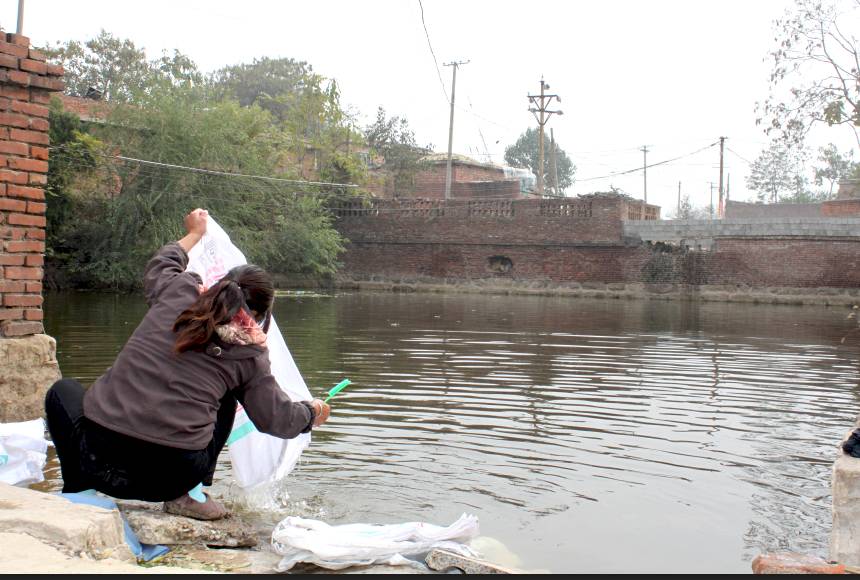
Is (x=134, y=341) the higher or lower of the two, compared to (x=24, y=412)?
higher

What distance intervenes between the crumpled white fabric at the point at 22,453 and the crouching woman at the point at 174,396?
1125 millimetres

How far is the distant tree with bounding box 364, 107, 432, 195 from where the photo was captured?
46.4 metres

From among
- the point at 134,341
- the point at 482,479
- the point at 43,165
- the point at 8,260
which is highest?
the point at 43,165

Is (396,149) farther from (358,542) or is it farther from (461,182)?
(358,542)

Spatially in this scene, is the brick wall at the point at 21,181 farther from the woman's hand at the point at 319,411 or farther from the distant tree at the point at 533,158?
the distant tree at the point at 533,158

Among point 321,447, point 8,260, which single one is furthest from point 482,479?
point 8,260

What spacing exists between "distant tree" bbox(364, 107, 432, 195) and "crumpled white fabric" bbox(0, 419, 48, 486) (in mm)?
41587

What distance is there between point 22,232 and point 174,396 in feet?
8.30

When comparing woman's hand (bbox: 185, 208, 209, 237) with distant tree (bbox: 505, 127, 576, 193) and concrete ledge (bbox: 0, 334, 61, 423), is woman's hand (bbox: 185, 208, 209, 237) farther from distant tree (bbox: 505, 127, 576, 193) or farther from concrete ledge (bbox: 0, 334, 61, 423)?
distant tree (bbox: 505, 127, 576, 193)

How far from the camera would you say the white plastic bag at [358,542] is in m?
3.87

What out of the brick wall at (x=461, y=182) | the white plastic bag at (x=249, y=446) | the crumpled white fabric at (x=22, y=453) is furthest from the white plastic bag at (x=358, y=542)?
the brick wall at (x=461, y=182)

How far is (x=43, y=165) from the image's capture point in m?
5.73

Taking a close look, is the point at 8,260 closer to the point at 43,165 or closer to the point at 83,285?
the point at 43,165

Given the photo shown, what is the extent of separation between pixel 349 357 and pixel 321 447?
206 inches
